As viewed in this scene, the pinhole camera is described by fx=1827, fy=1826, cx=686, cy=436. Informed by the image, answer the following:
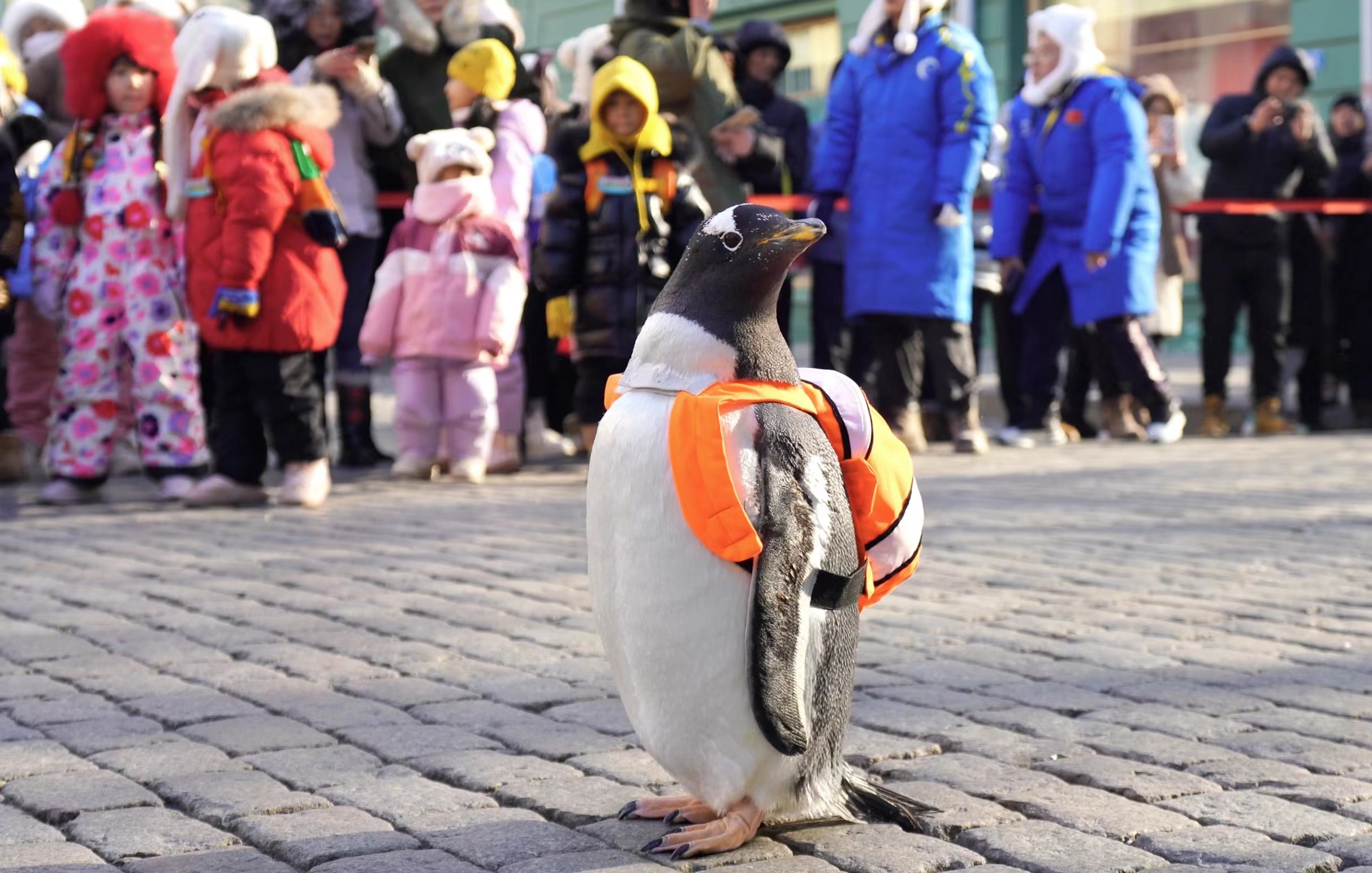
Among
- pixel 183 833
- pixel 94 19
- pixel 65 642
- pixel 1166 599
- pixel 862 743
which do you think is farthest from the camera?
pixel 94 19

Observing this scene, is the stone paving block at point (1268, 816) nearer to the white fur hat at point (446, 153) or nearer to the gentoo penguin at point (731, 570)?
the gentoo penguin at point (731, 570)

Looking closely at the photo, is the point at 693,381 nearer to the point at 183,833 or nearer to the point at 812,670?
the point at 812,670

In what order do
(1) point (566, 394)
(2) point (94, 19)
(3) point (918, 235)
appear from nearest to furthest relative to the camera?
(2) point (94, 19)
(3) point (918, 235)
(1) point (566, 394)

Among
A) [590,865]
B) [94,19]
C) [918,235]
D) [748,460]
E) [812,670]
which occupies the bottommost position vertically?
[590,865]

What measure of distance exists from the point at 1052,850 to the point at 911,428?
22.2 feet

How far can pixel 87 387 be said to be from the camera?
773 cm

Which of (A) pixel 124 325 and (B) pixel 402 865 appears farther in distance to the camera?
(A) pixel 124 325

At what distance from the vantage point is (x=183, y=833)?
307 cm

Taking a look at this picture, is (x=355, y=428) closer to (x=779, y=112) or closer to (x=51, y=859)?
(x=779, y=112)

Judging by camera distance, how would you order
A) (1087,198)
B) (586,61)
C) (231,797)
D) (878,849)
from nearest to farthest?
1. (878,849)
2. (231,797)
3. (586,61)
4. (1087,198)

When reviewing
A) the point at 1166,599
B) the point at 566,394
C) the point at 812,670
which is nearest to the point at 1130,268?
the point at 566,394

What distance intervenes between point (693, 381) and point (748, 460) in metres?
0.17

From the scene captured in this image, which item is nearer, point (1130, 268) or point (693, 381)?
point (693, 381)

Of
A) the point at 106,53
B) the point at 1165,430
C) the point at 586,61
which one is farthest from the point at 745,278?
the point at 1165,430
